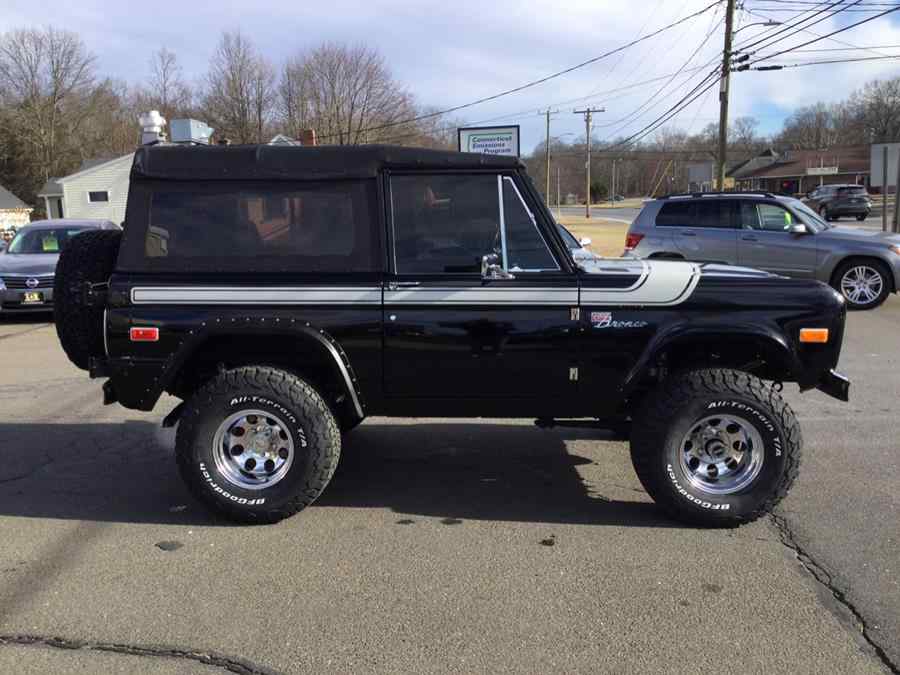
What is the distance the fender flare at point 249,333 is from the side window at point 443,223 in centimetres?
55

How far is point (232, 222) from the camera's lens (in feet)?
12.9

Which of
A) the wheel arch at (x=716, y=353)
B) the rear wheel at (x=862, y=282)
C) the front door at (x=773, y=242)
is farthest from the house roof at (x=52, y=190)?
the wheel arch at (x=716, y=353)

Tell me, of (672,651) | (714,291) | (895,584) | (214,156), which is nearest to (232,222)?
(214,156)

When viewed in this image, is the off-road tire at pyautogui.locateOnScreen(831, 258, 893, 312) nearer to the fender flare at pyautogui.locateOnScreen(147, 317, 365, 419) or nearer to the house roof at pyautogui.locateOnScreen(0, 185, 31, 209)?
the fender flare at pyautogui.locateOnScreen(147, 317, 365, 419)

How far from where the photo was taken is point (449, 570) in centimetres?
344

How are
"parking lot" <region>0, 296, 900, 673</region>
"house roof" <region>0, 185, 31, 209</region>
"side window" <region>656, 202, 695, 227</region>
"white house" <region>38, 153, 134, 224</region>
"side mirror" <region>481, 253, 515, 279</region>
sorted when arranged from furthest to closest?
1. "house roof" <region>0, 185, 31, 209</region>
2. "white house" <region>38, 153, 134, 224</region>
3. "side window" <region>656, 202, 695, 227</region>
4. "side mirror" <region>481, 253, 515, 279</region>
5. "parking lot" <region>0, 296, 900, 673</region>

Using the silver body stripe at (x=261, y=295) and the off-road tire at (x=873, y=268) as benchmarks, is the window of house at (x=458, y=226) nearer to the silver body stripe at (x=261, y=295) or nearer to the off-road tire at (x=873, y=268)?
the silver body stripe at (x=261, y=295)

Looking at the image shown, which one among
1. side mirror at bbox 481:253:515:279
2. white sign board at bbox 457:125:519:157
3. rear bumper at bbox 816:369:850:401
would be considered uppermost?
white sign board at bbox 457:125:519:157

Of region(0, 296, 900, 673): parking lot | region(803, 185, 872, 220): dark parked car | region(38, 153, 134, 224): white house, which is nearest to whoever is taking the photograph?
region(0, 296, 900, 673): parking lot

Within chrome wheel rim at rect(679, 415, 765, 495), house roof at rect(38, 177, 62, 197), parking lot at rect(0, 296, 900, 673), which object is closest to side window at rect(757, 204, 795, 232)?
parking lot at rect(0, 296, 900, 673)

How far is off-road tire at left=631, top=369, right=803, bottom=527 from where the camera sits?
3.77 m

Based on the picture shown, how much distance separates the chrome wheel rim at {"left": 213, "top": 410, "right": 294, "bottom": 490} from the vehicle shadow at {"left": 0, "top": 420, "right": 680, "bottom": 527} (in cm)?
30

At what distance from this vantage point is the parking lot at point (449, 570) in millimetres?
2787

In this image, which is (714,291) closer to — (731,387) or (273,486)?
(731,387)
